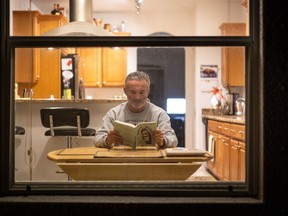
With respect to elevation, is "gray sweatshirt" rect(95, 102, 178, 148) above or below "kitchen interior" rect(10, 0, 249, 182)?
below

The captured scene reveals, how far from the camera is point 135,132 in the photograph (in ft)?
8.55

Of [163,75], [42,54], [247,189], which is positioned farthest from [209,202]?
[163,75]

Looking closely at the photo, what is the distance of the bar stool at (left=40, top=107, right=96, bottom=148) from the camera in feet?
13.4

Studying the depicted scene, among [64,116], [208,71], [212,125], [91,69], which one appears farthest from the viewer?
[91,69]

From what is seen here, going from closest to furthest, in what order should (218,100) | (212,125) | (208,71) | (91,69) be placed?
(212,125), (218,100), (208,71), (91,69)

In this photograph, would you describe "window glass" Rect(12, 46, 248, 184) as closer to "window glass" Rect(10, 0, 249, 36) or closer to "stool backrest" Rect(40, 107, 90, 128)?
"stool backrest" Rect(40, 107, 90, 128)

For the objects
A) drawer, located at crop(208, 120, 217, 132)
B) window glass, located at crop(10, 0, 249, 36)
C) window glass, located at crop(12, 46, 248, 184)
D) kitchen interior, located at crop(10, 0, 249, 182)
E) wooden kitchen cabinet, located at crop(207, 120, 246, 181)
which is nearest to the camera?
wooden kitchen cabinet, located at crop(207, 120, 246, 181)

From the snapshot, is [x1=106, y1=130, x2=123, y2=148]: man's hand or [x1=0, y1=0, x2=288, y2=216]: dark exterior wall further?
[x1=106, y1=130, x2=123, y2=148]: man's hand

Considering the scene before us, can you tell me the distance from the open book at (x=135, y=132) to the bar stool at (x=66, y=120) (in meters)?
1.48

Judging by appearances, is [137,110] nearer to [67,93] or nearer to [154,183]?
[154,183]

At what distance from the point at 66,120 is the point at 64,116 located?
0.05 m

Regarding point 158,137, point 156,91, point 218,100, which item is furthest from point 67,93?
point 156,91

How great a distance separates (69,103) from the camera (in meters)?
4.62

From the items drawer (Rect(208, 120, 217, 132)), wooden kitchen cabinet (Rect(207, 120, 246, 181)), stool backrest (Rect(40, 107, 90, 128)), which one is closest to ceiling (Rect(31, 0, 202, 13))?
drawer (Rect(208, 120, 217, 132))
